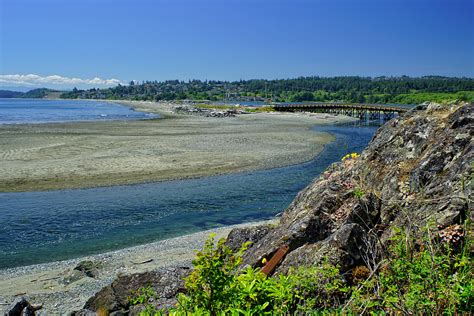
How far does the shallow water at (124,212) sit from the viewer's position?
14648 mm

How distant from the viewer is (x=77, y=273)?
11.6 m

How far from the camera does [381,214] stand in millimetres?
7129

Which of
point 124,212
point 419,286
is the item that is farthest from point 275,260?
point 124,212

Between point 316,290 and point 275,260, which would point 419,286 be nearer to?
point 316,290

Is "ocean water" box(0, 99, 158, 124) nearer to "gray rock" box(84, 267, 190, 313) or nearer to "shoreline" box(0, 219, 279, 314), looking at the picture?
"shoreline" box(0, 219, 279, 314)

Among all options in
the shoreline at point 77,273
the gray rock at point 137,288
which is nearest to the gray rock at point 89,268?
the shoreline at point 77,273

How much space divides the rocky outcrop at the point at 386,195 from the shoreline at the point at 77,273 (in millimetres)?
3578

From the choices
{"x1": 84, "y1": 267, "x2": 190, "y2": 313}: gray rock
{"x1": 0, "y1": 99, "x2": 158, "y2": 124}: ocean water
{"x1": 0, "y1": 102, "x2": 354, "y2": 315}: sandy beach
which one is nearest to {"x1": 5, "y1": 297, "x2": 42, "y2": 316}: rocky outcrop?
{"x1": 0, "y1": 102, "x2": 354, "y2": 315}: sandy beach

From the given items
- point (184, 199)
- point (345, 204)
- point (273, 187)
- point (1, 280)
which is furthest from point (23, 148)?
point (345, 204)

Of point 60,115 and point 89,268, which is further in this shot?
point 60,115

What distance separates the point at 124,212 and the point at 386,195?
13351 millimetres

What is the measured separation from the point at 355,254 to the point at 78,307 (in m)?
6.77

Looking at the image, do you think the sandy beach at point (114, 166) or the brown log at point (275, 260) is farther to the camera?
the sandy beach at point (114, 166)

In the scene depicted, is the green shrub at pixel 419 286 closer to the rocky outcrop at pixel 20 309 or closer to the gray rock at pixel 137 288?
the gray rock at pixel 137 288
